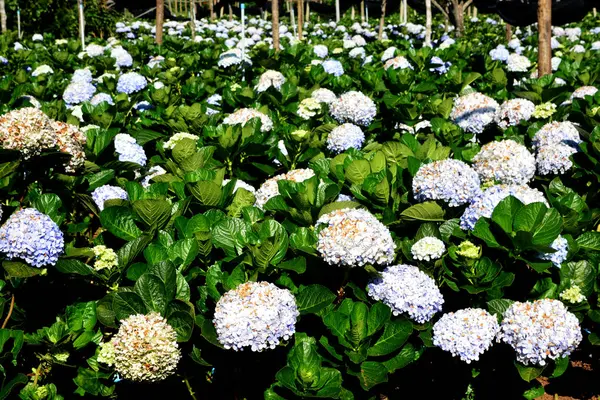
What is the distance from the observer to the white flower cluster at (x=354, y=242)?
2.00 meters

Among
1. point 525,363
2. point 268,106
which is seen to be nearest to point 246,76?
point 268,106

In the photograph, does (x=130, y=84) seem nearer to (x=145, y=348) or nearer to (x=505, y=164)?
(x=505, y=164)

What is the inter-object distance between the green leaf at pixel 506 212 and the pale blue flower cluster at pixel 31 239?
4.66 ft

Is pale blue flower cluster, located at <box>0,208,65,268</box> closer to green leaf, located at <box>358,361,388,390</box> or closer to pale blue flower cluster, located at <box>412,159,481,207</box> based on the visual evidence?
green leaf, located at <box>358,361,388,390</box>

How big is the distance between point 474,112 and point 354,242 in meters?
1.98

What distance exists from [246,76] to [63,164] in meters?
3.39

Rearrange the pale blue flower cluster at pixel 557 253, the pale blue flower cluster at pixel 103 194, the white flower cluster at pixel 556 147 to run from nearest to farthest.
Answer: the pale blue flower cluster at pixel 557 253
the pale blue flower cluster at pixel 103 194
the white flower cluster at pixel 556 147

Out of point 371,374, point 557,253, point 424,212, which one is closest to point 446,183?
point 424,212

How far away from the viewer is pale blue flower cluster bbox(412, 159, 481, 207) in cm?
241

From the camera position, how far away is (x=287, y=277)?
2139 mm

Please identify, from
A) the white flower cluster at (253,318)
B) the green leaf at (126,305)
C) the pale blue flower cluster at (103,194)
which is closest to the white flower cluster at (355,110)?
the pale blue flower cluster at (103,194)

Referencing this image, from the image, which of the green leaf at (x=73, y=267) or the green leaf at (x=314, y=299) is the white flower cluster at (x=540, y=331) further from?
the green leaf at (x=73, y=267)

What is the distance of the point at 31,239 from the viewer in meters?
2.05

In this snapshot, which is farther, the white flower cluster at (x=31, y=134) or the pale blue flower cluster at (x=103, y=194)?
the pale blue flower cluster at (x=103, y=194)
